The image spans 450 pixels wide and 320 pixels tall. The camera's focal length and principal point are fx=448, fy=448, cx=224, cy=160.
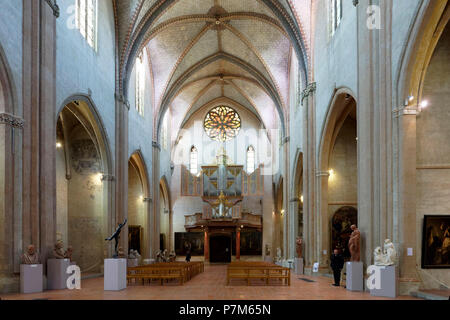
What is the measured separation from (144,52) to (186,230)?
1648cm

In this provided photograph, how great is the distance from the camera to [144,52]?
1108 inches

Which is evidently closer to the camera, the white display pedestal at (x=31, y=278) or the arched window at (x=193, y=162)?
the white display pedestal at (x=31, y=278)

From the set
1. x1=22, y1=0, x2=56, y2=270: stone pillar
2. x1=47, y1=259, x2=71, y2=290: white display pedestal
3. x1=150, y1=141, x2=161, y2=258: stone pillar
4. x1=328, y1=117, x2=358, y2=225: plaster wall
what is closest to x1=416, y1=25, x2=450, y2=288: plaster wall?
x1=328, y1=117, x2=358, y2=225: plaster wall

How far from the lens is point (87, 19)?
1856 centimetres

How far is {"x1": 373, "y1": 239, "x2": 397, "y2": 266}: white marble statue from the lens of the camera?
1107 centimetres

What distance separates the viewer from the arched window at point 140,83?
2666 centimetres

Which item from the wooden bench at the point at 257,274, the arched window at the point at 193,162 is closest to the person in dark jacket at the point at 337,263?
the wooden bench at the point at 257,274

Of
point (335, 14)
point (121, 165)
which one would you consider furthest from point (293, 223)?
point (335, 14)

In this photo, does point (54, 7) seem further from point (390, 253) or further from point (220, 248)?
point (220, 248)

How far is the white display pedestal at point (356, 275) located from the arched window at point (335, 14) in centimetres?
913

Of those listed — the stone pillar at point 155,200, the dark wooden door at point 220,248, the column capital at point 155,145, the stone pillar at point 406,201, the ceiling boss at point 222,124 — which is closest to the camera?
the stone pillar at point 406,201

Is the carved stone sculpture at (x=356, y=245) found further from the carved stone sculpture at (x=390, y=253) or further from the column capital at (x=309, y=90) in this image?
the column capital at (x=309, y=90)

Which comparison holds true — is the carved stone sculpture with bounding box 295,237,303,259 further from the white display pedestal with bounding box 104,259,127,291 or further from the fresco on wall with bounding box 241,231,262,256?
the fresco on wall with bounding box 241,231,262,256
